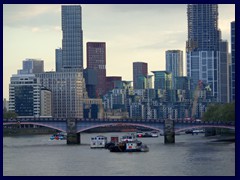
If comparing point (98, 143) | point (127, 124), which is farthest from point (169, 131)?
point (98, 143)

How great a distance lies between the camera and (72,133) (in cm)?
8631

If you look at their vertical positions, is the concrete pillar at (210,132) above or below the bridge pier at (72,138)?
below

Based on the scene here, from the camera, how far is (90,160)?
5616cm

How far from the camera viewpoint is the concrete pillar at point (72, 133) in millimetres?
85688

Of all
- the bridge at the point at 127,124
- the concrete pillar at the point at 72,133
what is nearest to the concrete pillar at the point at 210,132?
the bridge at the point at 127,124

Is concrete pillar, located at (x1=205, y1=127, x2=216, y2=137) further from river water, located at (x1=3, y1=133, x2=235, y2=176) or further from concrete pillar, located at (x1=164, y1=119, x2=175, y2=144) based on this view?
river water, located at (x1=3, y1=133, x2=235, y2=176)

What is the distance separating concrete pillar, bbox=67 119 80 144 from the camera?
85688 mm

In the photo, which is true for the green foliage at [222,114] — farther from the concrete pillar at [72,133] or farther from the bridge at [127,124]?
the concrete pillar at [72,133]

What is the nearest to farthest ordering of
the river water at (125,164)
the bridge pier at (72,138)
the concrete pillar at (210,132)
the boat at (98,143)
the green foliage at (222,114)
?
1. the river water at (125,164)
2. the boat at (98,143)
3. the bridge pier at (72,138)
4. the green foliage at (222,114)
5. the concrete pillar at (210,132)

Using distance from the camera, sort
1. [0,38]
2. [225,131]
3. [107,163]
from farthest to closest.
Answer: [225,131], [107,163], [0,38]

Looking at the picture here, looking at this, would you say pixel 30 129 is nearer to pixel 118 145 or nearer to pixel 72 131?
pixel 72 131

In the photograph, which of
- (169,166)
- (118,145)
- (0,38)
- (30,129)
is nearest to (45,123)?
(118,145)

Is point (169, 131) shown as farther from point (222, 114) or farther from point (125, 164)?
point (222, 114)
